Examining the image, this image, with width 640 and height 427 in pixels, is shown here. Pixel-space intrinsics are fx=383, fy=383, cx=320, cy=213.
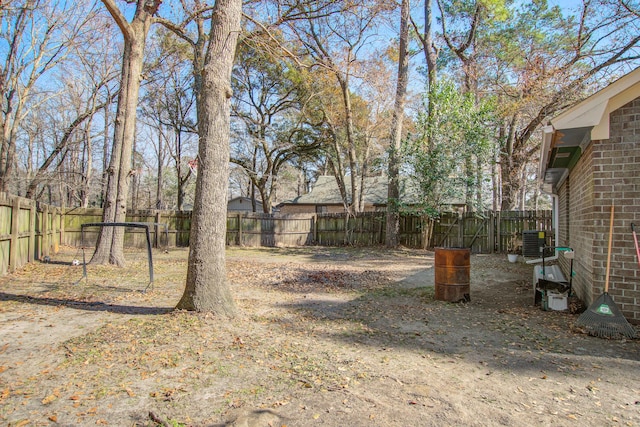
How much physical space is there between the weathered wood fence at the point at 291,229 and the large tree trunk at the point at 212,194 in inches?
249

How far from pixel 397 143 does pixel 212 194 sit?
43.3 ft

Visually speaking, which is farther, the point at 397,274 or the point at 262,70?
the point at 262,70

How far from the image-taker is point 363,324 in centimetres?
541

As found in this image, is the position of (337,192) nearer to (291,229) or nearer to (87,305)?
(291,229)

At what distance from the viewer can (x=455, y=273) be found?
6871mm

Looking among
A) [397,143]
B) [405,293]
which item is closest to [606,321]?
[405,293]

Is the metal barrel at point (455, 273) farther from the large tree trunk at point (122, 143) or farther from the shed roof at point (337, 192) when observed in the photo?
the shed roof at point (337, 192)

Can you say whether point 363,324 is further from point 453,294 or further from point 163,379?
point 163,379

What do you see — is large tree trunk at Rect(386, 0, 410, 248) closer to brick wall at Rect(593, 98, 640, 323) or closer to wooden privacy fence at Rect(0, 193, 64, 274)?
brick wall at Rect(593, 98, 640, 323)

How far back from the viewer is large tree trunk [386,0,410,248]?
1683cm

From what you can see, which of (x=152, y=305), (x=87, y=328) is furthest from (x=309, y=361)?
(x=152, y=305)

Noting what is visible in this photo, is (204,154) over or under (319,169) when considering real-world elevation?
under

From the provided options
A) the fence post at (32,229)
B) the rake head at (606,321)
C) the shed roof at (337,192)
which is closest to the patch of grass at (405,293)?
the rake head at (606,321)

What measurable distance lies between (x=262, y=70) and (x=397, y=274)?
17.8 metres
